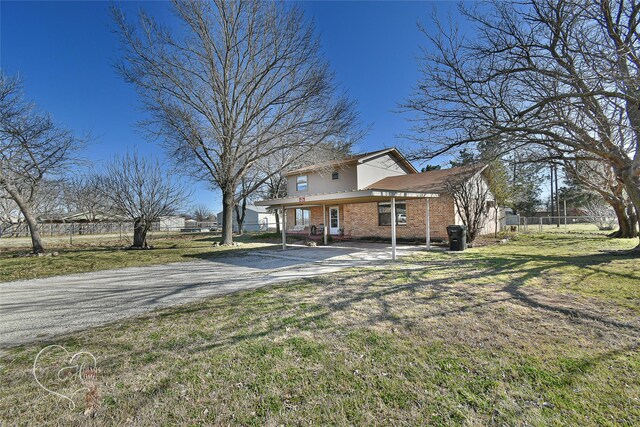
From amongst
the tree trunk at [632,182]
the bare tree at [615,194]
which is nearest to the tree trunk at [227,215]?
the tree trunk at [632,182]

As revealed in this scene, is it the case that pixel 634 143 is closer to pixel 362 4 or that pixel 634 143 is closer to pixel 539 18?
pixel 539 18

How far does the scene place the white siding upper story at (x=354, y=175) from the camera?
715 inches

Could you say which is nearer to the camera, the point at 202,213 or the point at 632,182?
the point at 632,182

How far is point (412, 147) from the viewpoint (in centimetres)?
1005

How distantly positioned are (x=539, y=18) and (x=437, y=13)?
2670 millimetres

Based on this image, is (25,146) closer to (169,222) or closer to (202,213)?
(169,222)

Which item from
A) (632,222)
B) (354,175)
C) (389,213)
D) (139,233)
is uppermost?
(354,175)

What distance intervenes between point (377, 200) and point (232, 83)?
386 inches

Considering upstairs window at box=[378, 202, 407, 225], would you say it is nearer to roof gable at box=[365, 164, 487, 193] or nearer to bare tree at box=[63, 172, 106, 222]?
roof gable at box=[365, 164, 487, 193]

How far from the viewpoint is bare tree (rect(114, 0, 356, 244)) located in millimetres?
13250

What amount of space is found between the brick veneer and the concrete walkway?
7.12m

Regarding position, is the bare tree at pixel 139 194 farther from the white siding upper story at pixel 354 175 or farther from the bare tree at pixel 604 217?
the bare tree at pixel 604 217

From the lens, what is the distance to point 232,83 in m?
14.9

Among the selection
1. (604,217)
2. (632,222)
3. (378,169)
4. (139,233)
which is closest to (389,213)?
(378,169)
